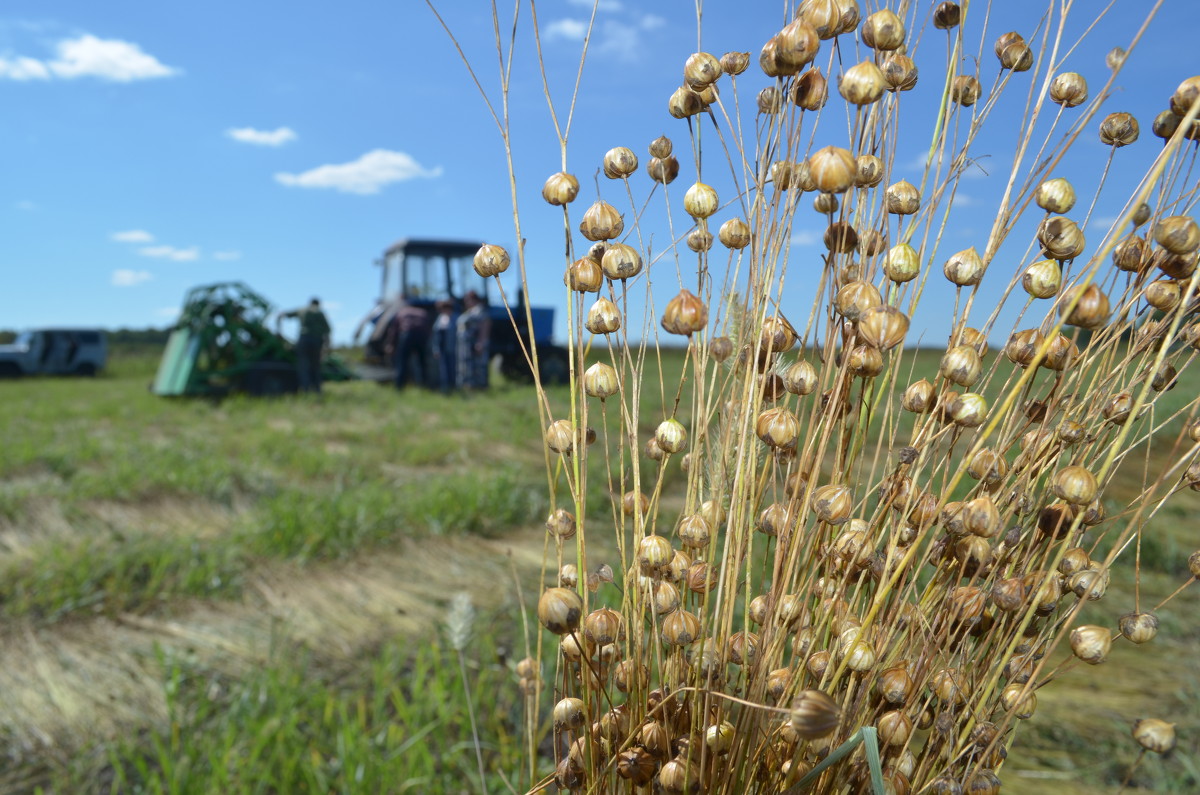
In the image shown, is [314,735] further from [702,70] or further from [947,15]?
[947,15]

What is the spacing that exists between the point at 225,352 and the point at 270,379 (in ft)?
2.11

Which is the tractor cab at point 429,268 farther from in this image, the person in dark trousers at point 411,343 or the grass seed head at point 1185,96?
the grass seed head at point 1185,96

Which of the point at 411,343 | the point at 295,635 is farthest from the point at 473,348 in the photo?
the point at 295,635

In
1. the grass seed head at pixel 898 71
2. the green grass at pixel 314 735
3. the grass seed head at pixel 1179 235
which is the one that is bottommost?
the green grass at pixel 314 735

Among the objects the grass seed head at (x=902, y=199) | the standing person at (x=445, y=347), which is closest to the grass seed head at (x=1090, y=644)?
the grass seed head at (x=902, y=199)

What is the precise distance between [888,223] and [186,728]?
2246 millimetres

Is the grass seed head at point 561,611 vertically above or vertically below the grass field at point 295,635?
above

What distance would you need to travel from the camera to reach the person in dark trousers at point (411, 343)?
11.3m

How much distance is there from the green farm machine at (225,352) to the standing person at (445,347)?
190 cm

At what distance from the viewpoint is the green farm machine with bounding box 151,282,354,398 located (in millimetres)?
9656

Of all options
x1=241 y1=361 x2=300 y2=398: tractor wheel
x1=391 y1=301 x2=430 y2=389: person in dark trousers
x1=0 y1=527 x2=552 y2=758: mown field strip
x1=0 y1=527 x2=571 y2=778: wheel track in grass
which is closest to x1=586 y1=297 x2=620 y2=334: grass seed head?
x1=0 y1=527 x2=571 y2=778: wheel track in grass

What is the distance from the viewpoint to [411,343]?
1134 centimetres

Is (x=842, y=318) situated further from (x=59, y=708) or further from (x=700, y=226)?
(x=59, y=708)

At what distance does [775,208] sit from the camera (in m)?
0.72
